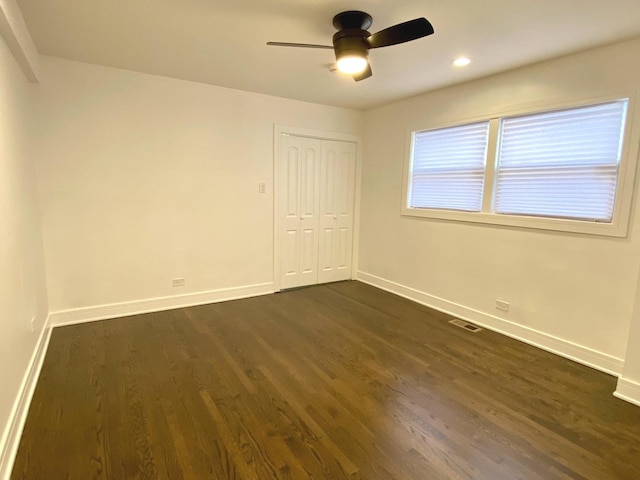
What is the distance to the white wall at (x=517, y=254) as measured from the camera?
2.62m

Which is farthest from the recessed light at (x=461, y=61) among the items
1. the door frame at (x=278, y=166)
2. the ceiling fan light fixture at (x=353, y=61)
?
the door frame at (x=278, y=166)

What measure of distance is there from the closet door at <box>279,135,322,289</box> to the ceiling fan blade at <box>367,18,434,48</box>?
2326mm

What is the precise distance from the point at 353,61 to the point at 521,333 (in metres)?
2.80

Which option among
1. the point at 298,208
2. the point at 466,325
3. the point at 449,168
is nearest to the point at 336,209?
the point at 298,208

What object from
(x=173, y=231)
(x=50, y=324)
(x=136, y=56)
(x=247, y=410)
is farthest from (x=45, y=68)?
(x=247, y=410)

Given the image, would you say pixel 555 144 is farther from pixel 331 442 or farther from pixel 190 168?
pixel 190 168

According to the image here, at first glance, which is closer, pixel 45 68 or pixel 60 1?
pixel 60 1

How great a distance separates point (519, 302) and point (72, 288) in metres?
4.25

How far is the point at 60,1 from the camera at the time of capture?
2080 millimetres

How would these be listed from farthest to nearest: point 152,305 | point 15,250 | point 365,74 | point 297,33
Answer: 1. point 152,305
2. point 365,74
3. point 297,33
4. point 15,250

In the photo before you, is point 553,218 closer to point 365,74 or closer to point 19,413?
point 365,74

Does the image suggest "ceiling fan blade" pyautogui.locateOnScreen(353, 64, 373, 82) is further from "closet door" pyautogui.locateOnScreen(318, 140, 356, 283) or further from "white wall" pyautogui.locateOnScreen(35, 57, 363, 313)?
"closet door" pyautogui.locateOnScreen(318, 140, 356, 283)

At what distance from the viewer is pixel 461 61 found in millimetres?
2906

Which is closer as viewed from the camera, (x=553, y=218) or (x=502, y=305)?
(x=553, y=218)
